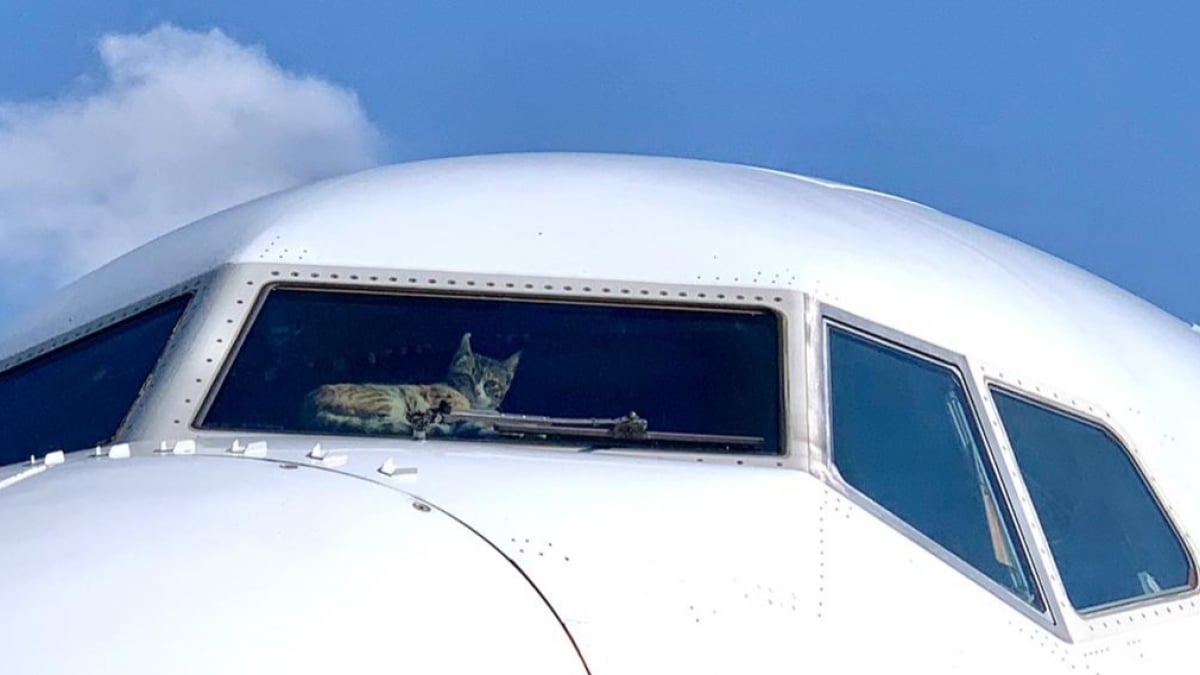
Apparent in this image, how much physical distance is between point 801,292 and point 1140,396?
6.62 ft

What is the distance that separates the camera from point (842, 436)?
6734 millimetres

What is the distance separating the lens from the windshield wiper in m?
6.68

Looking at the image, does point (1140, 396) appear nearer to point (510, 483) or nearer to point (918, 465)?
point (918, 465)

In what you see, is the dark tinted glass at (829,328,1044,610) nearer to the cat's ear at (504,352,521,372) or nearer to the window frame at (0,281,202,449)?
the cat's ear at (504,352,521,372)

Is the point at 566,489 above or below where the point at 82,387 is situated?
below

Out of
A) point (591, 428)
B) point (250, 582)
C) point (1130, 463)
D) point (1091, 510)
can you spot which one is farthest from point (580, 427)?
point (1130, 463)

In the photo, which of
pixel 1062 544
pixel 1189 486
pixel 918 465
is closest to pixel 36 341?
pixel 918 465

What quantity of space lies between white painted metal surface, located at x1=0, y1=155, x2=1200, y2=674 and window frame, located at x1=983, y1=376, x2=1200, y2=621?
4cm

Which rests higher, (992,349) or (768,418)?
(992,349)

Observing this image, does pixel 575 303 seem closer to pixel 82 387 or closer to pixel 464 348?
pixel 464 348

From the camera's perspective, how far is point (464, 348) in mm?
7199

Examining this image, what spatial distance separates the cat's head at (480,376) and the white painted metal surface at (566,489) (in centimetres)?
38

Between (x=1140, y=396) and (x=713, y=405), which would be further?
(x=1140, y=396)

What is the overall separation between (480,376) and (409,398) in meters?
0.31
